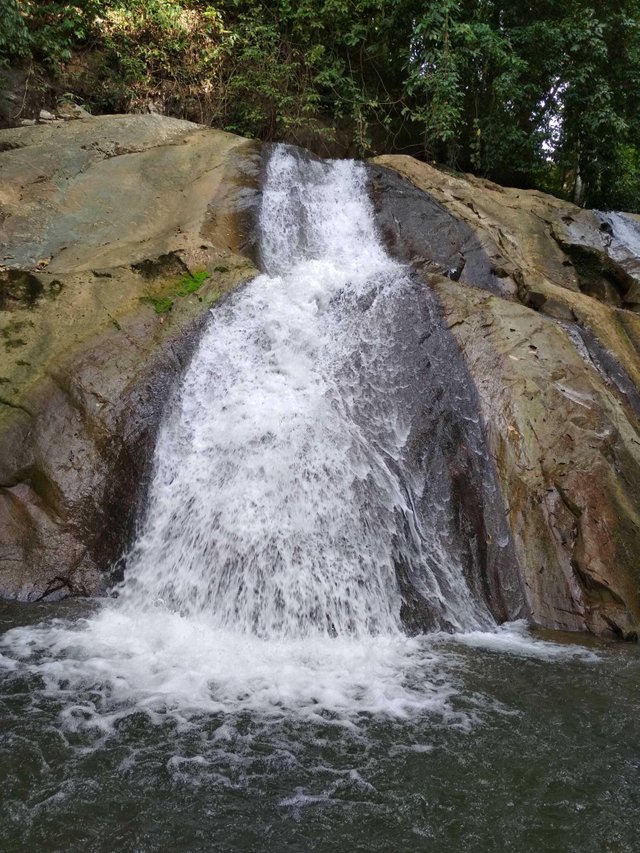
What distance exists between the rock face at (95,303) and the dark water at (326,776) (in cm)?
223

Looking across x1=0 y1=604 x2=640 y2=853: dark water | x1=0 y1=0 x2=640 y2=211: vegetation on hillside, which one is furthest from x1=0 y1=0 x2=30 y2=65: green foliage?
x1=0 y1=604 x2=640 y2=853: dark water

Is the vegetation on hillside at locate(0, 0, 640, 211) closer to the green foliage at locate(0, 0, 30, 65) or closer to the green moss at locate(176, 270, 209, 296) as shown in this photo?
the green foliage at locate(0, 0, 30, 65)

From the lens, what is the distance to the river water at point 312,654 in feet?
10.3

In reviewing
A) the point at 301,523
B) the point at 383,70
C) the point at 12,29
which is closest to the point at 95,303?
the point at 301,523

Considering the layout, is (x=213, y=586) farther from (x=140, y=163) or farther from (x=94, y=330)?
(x=140, y=163)

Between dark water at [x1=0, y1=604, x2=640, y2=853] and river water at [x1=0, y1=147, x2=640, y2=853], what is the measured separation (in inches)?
0.5

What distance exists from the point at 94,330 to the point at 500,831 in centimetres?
643

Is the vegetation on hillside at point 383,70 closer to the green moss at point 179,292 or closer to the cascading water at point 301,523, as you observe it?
the green moss at point 179,292

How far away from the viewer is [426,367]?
25.4ft

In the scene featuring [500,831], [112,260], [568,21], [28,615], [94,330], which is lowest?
[500,831]

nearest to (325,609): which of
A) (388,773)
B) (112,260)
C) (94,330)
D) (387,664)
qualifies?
(387,664)

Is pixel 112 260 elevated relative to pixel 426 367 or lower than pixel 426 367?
elevated

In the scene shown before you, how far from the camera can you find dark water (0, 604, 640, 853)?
9.75ft

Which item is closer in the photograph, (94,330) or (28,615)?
(28,615)
